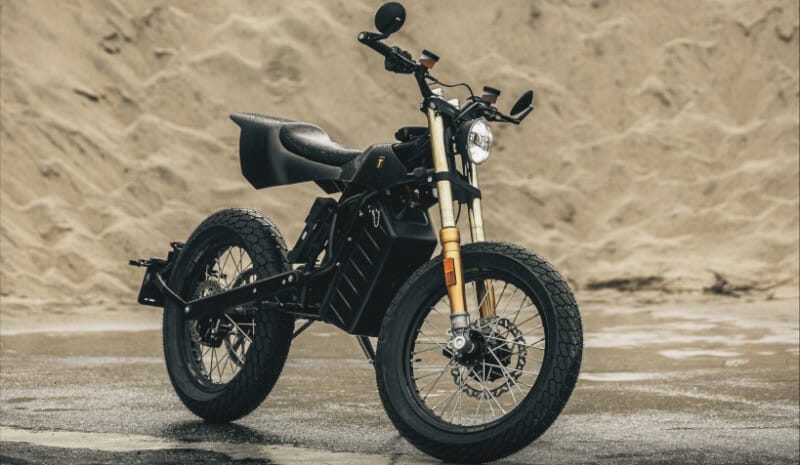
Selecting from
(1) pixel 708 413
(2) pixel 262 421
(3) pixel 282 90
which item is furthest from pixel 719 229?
(2) pixel 262 421

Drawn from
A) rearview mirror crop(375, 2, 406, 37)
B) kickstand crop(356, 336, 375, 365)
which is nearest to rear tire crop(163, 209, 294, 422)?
kickstand crop(356, 336, 375, 365)

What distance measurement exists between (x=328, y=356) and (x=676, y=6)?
51.6ft

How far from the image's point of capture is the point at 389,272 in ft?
16.6

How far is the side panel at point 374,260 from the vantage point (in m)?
5.04

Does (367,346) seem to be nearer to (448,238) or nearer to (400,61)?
(448,238)

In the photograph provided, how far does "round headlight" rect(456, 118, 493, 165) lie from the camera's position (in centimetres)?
475

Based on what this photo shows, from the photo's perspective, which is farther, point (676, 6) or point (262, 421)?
point (676, 6)

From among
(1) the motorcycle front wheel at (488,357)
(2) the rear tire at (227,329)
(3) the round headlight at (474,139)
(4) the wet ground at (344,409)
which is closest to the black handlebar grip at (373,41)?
(3) the round headlight at (474,139)

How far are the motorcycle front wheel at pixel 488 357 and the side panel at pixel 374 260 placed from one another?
363mm

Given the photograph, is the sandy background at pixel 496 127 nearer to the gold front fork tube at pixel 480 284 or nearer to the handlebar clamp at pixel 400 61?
the handlebar clamp at pixel 400 61

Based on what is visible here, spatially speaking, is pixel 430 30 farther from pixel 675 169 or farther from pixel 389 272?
pixel 389 272

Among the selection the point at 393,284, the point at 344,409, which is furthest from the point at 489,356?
the point at 344,409

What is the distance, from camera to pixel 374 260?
200 inches

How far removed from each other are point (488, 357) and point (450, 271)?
1.23 ft
